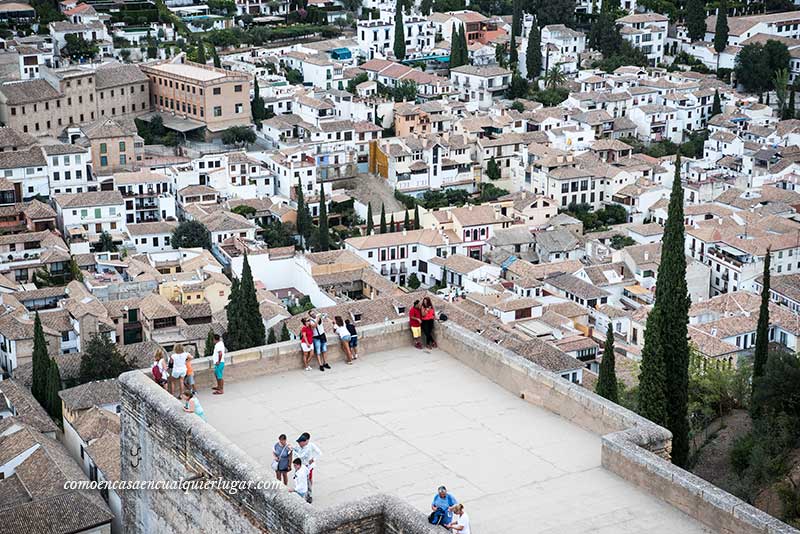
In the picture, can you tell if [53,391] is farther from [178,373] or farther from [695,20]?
[695,20]

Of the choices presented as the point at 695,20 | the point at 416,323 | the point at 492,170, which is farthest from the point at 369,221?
the point at 416,323

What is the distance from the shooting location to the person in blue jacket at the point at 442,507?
201 inches

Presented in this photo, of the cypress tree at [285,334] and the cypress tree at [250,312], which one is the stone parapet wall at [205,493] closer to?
the cypress tree at [285,334]

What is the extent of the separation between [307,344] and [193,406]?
113 cm

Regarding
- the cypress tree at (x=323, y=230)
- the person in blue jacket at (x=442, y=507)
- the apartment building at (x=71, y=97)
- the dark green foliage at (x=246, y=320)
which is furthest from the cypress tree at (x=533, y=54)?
the person in blue jacket at (x=442, y=507)

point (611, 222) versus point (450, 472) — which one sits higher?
point (450, 472)

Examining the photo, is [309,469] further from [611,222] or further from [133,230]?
[611,222]

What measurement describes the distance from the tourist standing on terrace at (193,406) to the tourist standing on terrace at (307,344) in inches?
29.4

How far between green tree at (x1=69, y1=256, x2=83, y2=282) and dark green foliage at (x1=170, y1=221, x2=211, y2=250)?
294 cm

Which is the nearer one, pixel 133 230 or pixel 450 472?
pixel 450 472

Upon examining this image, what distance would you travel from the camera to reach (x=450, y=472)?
19.3 feet

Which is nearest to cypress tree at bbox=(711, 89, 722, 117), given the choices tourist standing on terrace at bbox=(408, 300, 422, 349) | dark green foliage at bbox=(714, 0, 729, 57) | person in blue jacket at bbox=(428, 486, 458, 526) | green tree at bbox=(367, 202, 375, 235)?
dark green foliage at bbox=(714, 0, 729, 57)

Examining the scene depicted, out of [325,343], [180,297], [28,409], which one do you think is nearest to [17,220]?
[180,297]

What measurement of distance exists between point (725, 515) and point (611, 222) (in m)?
34.1
